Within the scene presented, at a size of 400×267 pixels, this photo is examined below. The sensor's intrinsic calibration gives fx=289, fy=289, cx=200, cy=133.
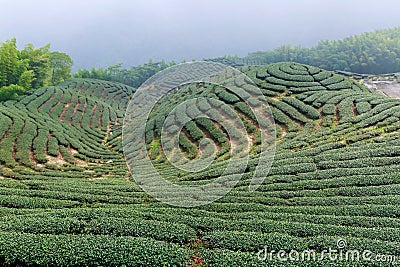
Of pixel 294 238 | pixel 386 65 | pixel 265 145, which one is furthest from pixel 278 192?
pixel 386 65

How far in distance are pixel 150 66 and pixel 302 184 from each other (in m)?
85.9

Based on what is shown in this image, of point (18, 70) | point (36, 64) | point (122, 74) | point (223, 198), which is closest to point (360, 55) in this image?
point (122, 74)

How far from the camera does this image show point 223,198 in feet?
47.2

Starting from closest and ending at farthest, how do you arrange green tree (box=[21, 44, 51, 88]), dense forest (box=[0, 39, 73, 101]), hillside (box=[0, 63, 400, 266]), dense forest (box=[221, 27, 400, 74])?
hillside (box=[0, 63, 400, 266]) < dense forest (box=[0, 39, 73, 101]) < green tree (box=[21, 44, 51, 88]) < dense forest (box=[221, 27, 400, 74])

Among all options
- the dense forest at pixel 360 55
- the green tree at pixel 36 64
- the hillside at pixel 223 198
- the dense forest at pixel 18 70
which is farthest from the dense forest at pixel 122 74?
the hillside at pixel 223 198

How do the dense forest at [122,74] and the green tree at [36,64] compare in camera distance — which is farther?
the dense forest at [122,74]

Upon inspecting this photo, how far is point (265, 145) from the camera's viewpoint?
21766 millimetres

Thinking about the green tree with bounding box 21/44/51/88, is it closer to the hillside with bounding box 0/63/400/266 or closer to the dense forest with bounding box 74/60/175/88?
the hillside with bounding box 0/63/400/266

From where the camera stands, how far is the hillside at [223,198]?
9.77 m

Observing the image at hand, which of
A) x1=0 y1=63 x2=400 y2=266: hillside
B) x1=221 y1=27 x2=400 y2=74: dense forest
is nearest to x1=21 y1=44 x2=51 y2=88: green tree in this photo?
x1=0 y1=63 x2=400 y2=266: hillside

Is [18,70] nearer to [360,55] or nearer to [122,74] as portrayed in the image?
[122,74]

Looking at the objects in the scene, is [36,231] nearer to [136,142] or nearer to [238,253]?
[238,253]

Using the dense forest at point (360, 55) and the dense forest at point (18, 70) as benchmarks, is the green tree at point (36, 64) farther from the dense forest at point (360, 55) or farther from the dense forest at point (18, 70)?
the dense forest at point (360, 55)

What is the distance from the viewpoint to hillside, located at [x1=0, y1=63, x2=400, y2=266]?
9.77 metres
